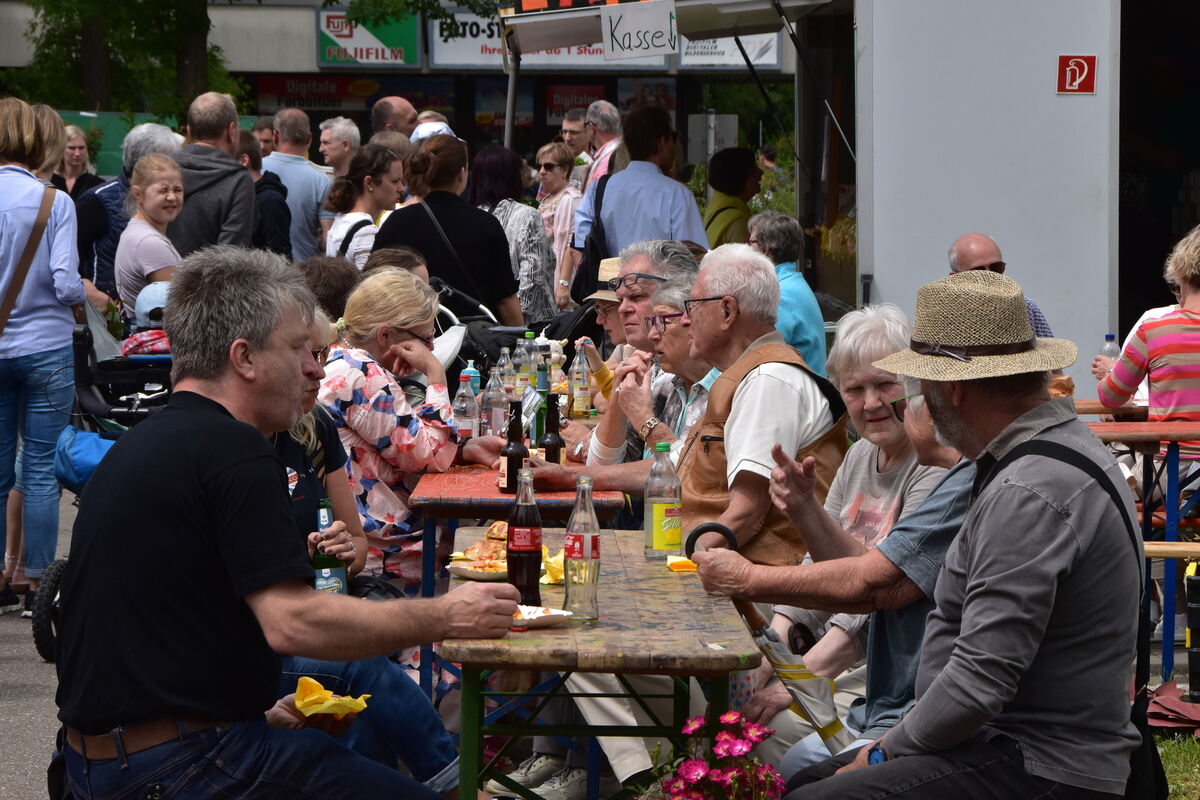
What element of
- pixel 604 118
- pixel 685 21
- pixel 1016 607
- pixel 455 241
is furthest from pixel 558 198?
pixel 1016 607

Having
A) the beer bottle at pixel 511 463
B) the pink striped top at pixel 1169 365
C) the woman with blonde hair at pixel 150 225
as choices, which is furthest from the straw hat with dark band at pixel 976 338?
the woman with blonde hair at pixel 150 225

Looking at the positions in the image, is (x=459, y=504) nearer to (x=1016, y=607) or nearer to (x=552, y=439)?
(x=552, y=439)

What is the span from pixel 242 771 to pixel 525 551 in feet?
2.97

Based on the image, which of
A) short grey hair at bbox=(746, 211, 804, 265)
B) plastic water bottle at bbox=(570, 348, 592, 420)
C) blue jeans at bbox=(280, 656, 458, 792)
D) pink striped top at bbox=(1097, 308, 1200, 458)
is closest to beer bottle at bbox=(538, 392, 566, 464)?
plastic water bottle at bbox=(570, 348, 592, 420)

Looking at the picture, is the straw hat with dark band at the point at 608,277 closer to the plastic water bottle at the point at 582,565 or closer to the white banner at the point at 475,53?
the plastic water bottle at the point at 582,565

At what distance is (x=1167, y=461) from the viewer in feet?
20.5

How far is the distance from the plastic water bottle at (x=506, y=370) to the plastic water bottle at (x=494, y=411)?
401mm

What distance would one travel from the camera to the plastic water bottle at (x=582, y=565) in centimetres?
344

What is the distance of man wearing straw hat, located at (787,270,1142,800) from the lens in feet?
9.32

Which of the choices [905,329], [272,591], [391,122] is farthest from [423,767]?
Result: [391,122]

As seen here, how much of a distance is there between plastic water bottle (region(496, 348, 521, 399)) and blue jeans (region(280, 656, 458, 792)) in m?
3.03

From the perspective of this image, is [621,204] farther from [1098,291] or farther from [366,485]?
[366,485]

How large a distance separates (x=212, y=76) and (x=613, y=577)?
21.4 metres

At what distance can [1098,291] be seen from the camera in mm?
7762
